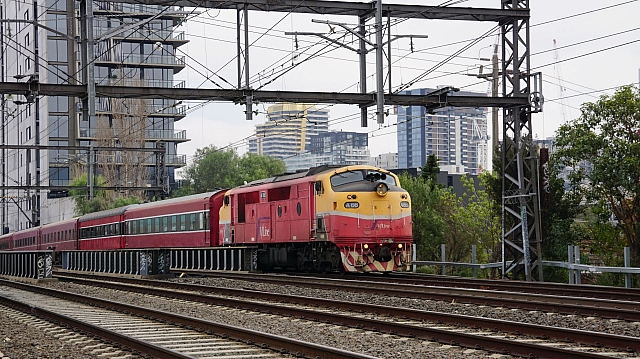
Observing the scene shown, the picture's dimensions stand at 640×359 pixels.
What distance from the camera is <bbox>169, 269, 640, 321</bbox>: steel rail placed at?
15109mm

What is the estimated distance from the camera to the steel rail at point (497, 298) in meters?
15.1

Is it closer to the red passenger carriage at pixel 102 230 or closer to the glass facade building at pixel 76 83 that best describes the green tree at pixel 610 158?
the red passenger carriage at pixel 102 230

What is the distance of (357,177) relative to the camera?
27.2 m

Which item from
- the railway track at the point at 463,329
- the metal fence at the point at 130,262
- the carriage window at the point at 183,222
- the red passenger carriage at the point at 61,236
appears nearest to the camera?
the railway track at the point at 463,329

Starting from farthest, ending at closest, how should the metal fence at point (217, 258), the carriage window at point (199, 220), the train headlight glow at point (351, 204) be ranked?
1. the carriage window at point (199, 220)
2. the metal fence at point (217, 258)
3. the train headlight glow at point (351, 204)

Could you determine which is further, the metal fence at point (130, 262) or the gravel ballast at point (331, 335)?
the metal fence at point (130, 262)

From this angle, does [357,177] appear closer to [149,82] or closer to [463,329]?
[463,329]

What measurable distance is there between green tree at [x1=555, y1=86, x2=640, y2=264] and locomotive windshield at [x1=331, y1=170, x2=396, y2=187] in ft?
27.3

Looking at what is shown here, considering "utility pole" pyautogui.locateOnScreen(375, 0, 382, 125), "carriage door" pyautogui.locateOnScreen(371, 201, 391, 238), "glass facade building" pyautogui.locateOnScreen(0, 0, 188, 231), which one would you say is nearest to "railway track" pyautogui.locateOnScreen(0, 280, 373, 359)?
"carriage door" pyautogui.locateOnScreen(371, 201, 391, 238)

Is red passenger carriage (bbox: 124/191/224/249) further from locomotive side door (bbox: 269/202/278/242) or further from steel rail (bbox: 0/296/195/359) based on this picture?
steel rail (bbox: 0/296/195/359)

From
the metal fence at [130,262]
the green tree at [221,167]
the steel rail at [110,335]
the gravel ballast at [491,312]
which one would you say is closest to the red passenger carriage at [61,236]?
the metal fence at [130,262]

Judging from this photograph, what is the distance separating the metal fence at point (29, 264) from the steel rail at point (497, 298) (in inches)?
416

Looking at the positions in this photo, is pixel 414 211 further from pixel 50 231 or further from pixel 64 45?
pixel 64 45

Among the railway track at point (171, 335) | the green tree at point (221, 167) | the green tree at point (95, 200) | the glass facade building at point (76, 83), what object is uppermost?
the glass facade building at point (76, 83)
